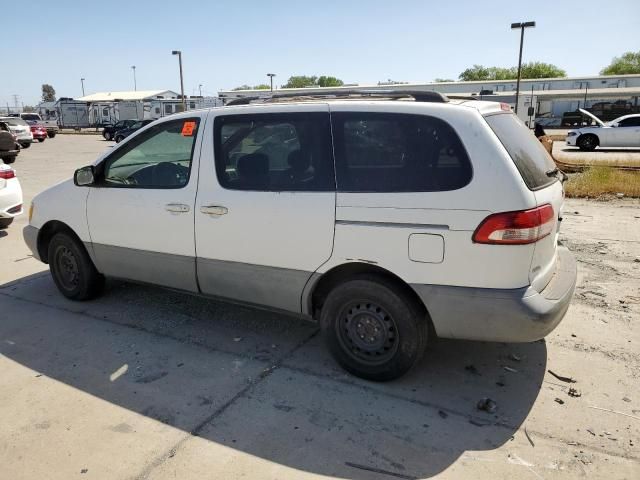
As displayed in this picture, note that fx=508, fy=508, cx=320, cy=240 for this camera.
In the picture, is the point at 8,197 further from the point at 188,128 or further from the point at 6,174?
the point at 188,128

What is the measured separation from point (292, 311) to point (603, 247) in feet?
16.3

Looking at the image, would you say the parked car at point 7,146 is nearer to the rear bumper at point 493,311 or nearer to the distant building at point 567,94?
the rear bumper at point 493,311

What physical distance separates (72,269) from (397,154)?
3589mm

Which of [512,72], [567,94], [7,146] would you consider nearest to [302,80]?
[512,72]

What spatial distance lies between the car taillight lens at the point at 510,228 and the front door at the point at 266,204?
1001mm

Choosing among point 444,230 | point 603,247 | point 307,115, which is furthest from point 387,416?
point 603,247

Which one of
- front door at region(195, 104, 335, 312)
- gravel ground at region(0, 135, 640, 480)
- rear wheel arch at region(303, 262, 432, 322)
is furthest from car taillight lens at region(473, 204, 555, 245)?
gravel ground at region(0, 135, 640, 480)

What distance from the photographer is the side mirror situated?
4590mm

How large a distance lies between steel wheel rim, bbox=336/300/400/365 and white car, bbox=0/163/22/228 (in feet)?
20.0

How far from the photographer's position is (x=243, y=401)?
3359 mm

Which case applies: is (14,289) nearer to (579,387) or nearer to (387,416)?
(387,416)

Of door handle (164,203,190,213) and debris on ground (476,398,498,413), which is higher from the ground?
door handle (164,203,190,213)

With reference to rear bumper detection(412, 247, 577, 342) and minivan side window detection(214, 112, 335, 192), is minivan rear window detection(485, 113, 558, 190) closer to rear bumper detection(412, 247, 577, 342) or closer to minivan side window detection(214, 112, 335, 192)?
rear bumper detection(412, 247, 577, 342)

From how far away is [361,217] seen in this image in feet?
10.9
